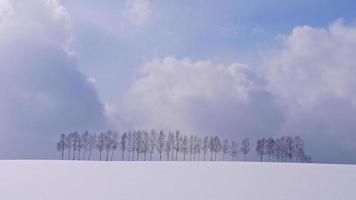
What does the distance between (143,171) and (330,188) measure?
618 cm

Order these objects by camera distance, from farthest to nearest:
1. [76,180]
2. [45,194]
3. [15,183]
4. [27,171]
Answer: [27,171]
[76,180]
[15,183]
[45,194]

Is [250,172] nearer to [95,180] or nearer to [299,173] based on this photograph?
[299,173]

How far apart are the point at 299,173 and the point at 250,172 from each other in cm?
159

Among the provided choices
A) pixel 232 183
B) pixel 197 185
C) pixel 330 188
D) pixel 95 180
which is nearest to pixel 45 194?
pixel 95 180

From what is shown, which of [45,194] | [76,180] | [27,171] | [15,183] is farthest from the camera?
[27,171]

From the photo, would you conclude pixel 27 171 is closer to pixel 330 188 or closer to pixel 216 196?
pixel 216 196

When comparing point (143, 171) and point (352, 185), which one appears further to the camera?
point (143, 171)

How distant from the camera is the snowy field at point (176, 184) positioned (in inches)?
439

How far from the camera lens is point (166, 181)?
542 inches

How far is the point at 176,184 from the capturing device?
A: 1316 cm

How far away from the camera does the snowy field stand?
1116 centimetres

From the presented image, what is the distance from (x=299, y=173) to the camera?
1664 cm

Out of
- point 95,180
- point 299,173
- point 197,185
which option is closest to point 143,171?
point 95,180

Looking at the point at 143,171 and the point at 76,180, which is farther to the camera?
the point at 143,171
